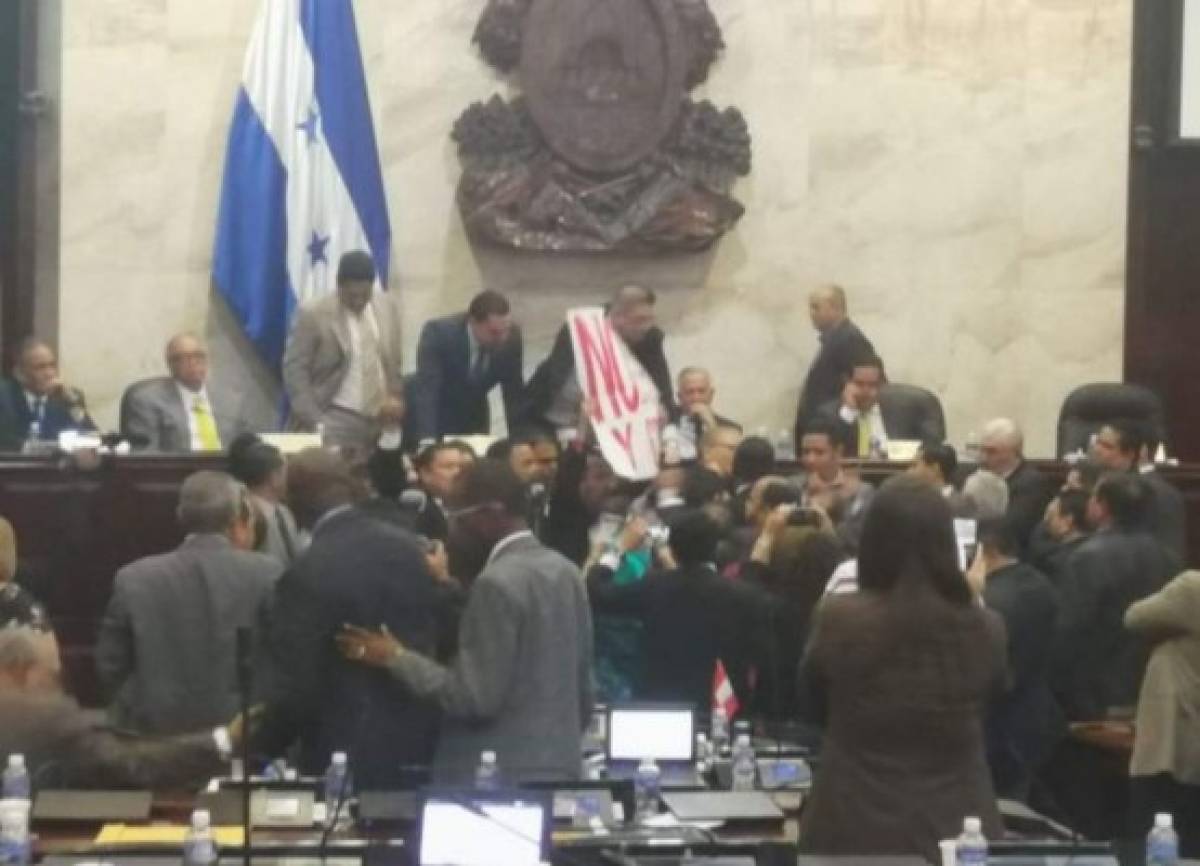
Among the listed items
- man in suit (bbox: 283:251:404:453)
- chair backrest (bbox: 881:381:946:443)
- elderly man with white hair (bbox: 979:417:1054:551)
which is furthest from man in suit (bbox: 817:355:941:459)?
man in suit (bbox: 283:251:404:453)

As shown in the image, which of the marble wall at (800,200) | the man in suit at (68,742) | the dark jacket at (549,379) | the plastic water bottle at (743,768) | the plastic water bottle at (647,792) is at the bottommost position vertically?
the plastic water bottle at (743,768)

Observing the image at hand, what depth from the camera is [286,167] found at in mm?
15492

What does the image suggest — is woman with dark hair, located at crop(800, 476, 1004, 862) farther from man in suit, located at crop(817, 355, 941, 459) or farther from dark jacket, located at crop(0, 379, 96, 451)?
dark jacket, located at crop(0, 379, 96, 451)

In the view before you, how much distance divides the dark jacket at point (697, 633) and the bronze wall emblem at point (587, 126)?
260 inches

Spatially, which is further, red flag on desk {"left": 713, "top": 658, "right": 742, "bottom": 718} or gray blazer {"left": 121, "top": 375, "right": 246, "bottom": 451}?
gray blazer {"left": 121, "top": 375, "right": 246, "bottom": 451}

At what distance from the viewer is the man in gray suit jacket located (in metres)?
7.68

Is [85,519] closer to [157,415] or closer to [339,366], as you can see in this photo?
[157,415]

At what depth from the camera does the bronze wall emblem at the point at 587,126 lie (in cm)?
1580

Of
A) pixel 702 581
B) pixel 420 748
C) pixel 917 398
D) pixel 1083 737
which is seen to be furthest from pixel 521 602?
pixel 917 398

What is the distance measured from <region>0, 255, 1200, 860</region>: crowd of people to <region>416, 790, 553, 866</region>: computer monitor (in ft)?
2.19

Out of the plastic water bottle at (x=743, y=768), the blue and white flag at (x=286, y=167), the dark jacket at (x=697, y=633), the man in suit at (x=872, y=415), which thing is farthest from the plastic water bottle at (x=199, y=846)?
the blue and white flag at (x=286, y=167)

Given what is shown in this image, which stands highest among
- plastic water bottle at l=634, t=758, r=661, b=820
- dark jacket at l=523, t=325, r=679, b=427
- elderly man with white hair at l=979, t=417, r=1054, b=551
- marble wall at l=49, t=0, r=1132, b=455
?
marble wall at l=49, t=0, r=1132, b=455

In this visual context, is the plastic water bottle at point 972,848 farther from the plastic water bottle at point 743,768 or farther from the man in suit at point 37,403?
the man in suit at point 37,403

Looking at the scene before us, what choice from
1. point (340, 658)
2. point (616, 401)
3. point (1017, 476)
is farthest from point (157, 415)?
point (340, 658)
